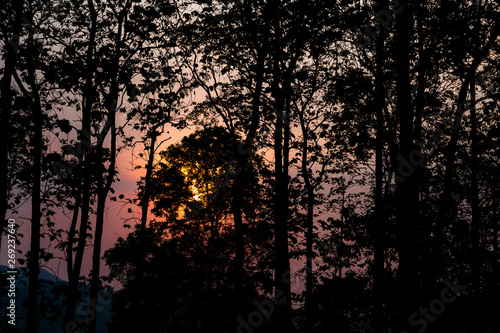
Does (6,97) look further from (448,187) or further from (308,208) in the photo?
(308,208)

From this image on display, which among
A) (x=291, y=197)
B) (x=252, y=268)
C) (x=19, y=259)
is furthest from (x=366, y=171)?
(x=19, y=259)

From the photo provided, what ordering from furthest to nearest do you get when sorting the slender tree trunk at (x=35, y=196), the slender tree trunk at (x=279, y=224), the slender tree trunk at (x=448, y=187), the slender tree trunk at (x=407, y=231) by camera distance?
the slender tree trunk at (x=35, y=196) < the slender tree trunk at (x=279, y=224) < the slender tree trunk at (x=448, y=187) < the slender tree trunk at (x=407, y=231)

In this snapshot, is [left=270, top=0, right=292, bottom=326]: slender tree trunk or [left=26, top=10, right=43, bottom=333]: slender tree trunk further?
[left=26, top=10, right=43, bottom=333]: slender tree trunk

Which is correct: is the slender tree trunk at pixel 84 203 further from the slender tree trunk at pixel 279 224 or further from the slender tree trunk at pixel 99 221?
the slender tree trunk at pixel 279 224

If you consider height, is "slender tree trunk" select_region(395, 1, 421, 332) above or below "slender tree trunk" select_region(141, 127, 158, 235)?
below

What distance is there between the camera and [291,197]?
71.3 feet

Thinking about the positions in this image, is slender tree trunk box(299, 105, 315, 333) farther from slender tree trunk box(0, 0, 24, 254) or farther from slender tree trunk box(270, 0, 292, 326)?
slender tree trunk box(0, 0, 24, 254)

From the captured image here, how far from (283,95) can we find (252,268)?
46.2 ft

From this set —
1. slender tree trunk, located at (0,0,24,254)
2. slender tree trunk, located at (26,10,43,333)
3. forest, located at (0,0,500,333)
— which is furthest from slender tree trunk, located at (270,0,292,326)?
slender tree trunk, located at (0,0,24,254)

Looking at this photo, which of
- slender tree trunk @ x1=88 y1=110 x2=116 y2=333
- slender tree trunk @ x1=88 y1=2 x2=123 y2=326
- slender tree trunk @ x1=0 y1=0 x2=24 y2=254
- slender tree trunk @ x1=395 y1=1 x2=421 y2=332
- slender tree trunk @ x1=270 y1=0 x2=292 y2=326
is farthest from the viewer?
slender tree trunk @ x1=88 y1=110 x2=116 y2=333

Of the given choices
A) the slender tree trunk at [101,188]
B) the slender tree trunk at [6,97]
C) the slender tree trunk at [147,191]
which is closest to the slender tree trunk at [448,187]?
the slender tree trunk at [101,188]

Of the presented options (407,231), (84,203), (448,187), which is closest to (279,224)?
(448,187)

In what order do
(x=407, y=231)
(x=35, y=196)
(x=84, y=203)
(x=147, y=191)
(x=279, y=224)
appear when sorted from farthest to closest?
(x=147, y=191) < (x=84, y=203) < (x=35, y=196) < (x=279, y=224) < (x=407, y=231)

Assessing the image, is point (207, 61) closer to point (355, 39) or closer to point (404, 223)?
point (355, 39)
